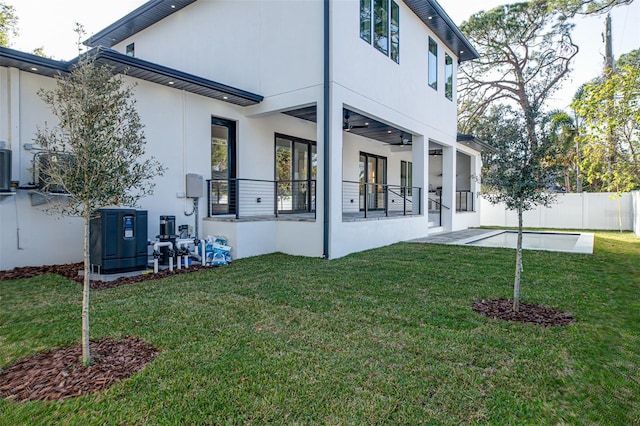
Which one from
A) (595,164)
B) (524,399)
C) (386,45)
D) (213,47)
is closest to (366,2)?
(386,45)

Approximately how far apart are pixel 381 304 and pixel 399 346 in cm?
129

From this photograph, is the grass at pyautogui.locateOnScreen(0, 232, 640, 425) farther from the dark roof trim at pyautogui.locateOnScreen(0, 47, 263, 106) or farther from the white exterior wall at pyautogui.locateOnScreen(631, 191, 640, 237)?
the white exterior wall at pyautogui.locateOnScreen(631, 191, 640, 237)

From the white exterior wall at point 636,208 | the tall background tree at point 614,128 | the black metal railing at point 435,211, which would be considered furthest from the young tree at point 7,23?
the white exterior wall at point 636,208

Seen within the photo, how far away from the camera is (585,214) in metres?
17.5

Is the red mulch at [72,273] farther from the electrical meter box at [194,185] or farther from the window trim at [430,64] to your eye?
the window trim at [430,64]

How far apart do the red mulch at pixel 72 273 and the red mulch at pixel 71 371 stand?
2.64 m

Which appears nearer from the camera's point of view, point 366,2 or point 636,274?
point 636,274

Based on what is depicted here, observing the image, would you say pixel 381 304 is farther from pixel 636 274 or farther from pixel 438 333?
pixel 636 274

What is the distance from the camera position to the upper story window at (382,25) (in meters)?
8.84

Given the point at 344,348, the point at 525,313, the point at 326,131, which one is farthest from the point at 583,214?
the point at 344,348

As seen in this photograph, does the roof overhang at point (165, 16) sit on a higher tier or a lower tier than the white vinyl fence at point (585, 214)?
higher

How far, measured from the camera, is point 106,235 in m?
5.96

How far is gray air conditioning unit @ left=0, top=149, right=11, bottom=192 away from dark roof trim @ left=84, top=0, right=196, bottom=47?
5686mm

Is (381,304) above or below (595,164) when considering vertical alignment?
below
